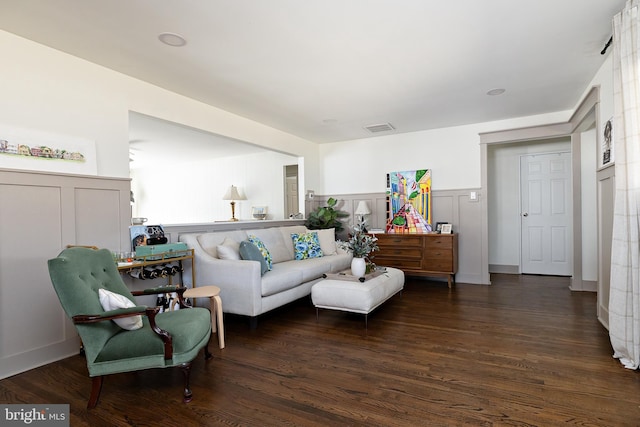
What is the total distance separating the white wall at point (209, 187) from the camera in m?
7.36

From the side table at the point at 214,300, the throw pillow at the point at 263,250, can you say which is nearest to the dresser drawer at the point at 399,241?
the throw pillow at the point at 263,250

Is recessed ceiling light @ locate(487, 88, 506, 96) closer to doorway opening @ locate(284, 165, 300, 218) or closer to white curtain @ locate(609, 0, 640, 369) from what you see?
white curtain @ locate(609, 0, 640, 369)

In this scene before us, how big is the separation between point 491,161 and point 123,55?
5.79m

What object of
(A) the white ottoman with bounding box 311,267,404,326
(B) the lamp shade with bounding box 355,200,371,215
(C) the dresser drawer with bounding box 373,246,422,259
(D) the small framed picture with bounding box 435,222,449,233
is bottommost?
(A) the white ottoman with bounding box 311,267,404,326

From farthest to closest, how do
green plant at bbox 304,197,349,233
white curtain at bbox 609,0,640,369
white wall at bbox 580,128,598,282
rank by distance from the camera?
green plant at bbox 304,197,349,233 → white wall at bbox 580,128,598,282 → white curtain at bbox 609,0,640,369

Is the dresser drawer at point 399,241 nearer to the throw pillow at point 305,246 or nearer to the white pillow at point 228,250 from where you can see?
the throw pillow at point 305,246

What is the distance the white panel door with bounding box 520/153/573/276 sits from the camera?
565 centimetres

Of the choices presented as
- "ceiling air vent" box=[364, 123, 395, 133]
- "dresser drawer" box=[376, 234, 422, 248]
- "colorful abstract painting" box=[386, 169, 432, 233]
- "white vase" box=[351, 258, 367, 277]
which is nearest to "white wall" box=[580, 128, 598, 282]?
"colorful abstract painting" box=[386, 169, 432, 233]

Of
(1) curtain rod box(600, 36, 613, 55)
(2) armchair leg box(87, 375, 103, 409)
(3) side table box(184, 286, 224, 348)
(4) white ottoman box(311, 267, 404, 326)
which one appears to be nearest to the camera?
(2) armchair leg box(87, 375, 103, 409)

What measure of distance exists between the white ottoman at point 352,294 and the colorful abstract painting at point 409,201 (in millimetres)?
2242

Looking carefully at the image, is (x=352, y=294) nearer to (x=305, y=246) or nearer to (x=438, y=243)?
(x=305, y=246)

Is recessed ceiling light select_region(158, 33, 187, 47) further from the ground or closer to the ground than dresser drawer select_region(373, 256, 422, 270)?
further from the ground

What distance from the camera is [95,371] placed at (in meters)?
1.97

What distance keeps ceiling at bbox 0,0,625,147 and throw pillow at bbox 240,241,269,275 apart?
1750 millimetres
